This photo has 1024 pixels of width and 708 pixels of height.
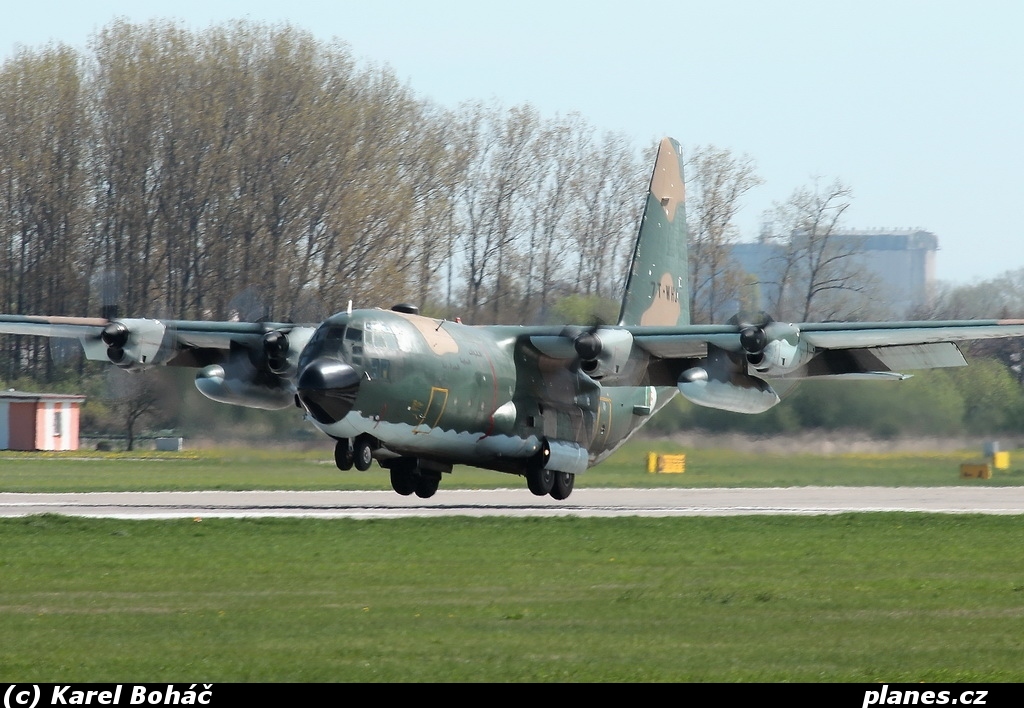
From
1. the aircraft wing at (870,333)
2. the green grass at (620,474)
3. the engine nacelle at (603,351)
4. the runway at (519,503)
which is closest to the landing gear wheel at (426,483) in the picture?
the runway at (519,503)

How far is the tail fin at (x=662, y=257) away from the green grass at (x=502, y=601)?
11.8m

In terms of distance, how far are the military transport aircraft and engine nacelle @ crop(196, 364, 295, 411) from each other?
4cm

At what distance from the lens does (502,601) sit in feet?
54.1

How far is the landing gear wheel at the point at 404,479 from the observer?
3219 cm

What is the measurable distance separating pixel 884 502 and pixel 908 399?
686cm

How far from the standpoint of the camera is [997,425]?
41.4m

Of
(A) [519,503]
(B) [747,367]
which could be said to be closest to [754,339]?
(B) [747,367]

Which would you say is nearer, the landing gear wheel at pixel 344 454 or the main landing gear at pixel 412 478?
the landing gear wheel at pixel 344 454

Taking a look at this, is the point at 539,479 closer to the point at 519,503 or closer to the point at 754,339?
the point at 519,503

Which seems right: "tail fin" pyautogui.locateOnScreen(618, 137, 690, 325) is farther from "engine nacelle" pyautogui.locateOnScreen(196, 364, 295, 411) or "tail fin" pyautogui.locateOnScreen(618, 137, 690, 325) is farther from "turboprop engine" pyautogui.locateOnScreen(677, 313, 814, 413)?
"engine nacelle" pyautogui.locateOnScreen(196, 364, 295, 411)

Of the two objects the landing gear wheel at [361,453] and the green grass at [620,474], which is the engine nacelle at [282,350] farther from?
the green grass at [620,474]
